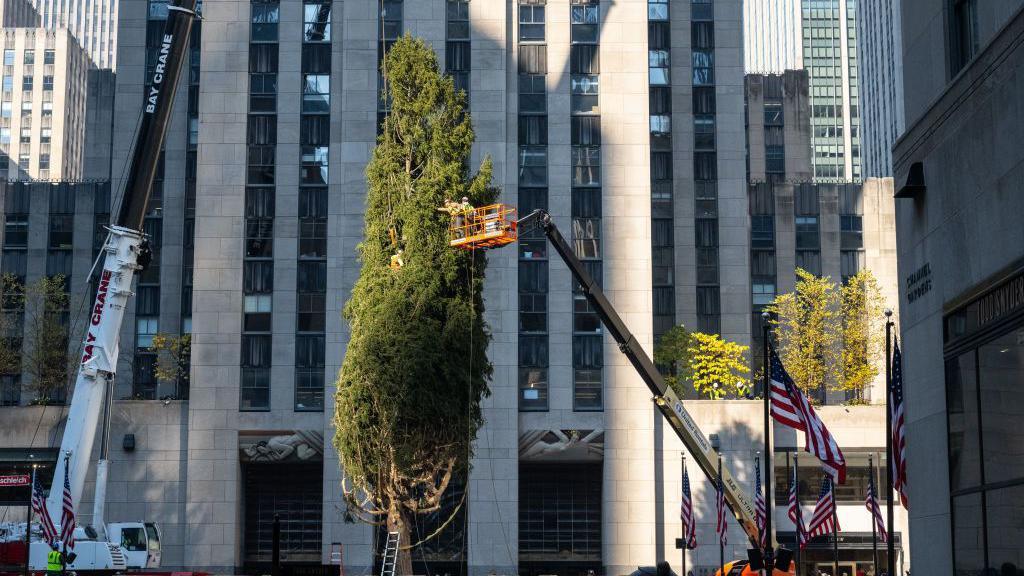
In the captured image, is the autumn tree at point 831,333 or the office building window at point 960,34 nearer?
the office building window at point 960,34

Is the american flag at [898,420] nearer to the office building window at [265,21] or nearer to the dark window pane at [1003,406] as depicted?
the dark window pane at [1003,406]

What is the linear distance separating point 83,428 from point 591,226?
1437 inches

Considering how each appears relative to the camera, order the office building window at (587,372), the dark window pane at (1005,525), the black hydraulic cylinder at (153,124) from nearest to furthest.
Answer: the dark window pane at (1005,525) < the black hydraulic cylinder at (153,124) < the office building window at (587,372)

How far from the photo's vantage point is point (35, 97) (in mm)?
166625

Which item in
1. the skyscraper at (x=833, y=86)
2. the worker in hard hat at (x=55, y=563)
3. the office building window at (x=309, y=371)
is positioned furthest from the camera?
the skyscraper at (x=833, y=86)

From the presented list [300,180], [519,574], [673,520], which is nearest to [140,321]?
[300,180]

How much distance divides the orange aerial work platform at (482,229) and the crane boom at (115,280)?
10.3 m

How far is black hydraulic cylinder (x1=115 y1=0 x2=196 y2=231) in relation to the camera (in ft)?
149

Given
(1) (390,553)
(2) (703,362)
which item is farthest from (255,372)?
(1) (390,553)

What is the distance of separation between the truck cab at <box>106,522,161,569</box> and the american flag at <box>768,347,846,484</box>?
31838mm

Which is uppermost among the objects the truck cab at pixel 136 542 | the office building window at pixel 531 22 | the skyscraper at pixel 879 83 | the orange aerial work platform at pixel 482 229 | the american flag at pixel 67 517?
the skyscraper at pixel 879 83

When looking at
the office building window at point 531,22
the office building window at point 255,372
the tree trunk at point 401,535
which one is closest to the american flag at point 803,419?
the tree trunk at point 401,535

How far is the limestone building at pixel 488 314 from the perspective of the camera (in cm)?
7256

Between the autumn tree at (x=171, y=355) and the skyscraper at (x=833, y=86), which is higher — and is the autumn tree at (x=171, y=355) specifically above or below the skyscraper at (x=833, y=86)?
below
